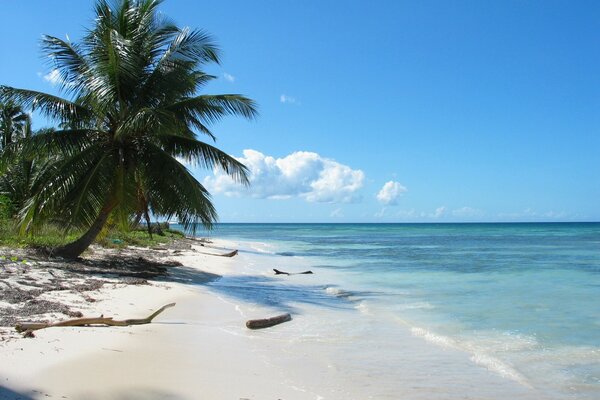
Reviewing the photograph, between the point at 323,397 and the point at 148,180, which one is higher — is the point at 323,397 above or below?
below

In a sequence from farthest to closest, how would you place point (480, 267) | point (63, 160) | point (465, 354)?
point (480, 267) < point (63, 160) < point (465, 354)

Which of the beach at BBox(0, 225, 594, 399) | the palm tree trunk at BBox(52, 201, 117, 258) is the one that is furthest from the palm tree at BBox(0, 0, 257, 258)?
the beach at BBox(0, 225, 594, 399)

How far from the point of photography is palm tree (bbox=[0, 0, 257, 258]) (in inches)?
491

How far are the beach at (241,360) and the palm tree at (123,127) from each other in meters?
4.00

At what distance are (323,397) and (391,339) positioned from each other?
9.93ft

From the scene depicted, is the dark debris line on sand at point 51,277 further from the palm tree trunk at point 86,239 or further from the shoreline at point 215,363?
the shoreline at point 215,363

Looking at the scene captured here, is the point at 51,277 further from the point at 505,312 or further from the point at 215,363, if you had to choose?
the point at 505,312

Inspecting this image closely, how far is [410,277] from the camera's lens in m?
16.9

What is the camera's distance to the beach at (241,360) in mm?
4605

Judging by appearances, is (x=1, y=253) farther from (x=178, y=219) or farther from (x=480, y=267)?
(x=480, y=267)

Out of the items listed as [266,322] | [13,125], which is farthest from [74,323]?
[13,125]

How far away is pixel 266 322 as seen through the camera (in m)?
8.09

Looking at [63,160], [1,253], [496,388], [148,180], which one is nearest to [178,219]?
[148,180]

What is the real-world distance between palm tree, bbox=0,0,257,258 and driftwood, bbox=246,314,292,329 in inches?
224
